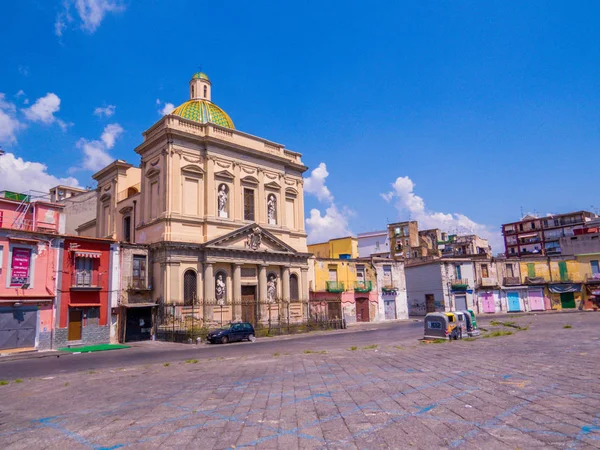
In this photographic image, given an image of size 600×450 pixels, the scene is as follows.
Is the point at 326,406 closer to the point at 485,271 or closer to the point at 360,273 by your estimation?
the point at 360,273

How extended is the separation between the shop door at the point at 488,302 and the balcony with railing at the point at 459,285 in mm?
3176

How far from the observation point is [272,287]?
38.2m

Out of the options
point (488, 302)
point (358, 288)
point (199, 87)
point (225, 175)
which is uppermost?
point (199, 87)

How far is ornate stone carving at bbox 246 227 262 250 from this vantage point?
3641cm

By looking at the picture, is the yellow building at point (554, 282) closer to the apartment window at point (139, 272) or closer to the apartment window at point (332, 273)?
the apartment window at point (332, 273)

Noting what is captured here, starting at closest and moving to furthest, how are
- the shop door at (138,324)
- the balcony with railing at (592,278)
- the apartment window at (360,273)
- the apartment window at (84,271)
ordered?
Answer: the apartment window at (84,271) → the shop door at (138,324) → the apartment window at (360,273) → the balcony with railing at (592,278)

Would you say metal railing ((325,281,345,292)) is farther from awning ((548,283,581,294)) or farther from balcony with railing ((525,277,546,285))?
awning ((548,283,581,294))

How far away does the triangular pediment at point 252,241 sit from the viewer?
3450 centimetres

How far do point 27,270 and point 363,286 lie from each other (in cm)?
2973

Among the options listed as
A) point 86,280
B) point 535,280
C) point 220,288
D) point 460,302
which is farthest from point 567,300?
point 86,280

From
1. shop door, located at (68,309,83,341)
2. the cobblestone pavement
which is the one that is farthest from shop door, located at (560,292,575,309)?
shop door, located at (68,309,83,341)

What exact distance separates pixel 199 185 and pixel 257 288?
31.9 feet

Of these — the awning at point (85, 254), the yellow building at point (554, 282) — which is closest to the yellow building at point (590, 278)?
the yellow building at point (554, 282)

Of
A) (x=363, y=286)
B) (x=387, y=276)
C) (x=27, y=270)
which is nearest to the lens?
(x=27, y=270)
